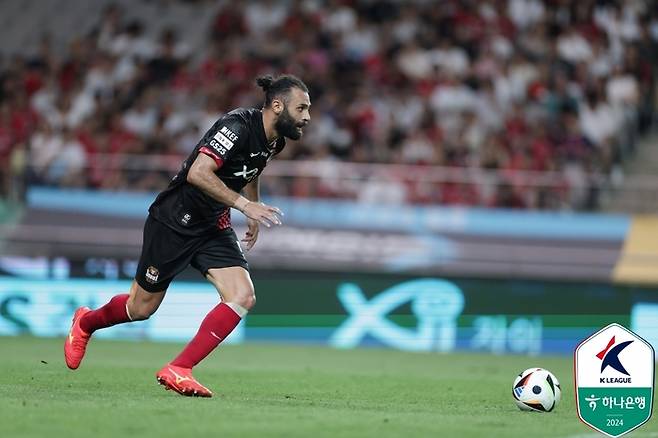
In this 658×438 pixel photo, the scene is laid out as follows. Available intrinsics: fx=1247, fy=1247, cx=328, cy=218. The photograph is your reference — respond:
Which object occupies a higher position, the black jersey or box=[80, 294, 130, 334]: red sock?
the black jersey

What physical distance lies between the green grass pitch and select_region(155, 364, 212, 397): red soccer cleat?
0.40 ft

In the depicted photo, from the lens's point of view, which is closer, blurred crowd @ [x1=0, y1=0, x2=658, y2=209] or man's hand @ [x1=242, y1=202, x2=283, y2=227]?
man's hand @ [x1=242, y1=202, x2=283, y2=227]

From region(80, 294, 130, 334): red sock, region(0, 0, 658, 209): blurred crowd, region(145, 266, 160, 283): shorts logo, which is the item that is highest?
region(0, 0, 658, 209): blurred crowd

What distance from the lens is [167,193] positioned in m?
10.1

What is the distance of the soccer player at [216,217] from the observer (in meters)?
9.58

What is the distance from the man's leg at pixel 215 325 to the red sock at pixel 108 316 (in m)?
0.86

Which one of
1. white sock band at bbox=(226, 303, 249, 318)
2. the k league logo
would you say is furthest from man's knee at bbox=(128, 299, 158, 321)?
the k league logo

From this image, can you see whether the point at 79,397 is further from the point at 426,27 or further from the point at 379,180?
the point at 426,27

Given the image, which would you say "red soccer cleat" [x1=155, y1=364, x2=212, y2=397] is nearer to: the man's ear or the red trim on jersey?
the red trim on jersey

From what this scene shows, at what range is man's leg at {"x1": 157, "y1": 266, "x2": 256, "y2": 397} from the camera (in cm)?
930

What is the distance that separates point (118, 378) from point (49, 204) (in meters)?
8.70

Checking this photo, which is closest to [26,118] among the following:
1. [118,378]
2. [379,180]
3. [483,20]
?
[379,180]

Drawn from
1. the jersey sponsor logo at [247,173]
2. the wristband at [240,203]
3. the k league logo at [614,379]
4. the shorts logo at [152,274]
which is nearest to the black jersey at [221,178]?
the jersey sponsor logo at [247,173]

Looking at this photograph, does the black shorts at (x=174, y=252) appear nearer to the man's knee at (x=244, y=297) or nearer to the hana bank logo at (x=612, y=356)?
the man's knee at (x=244, y=297)
